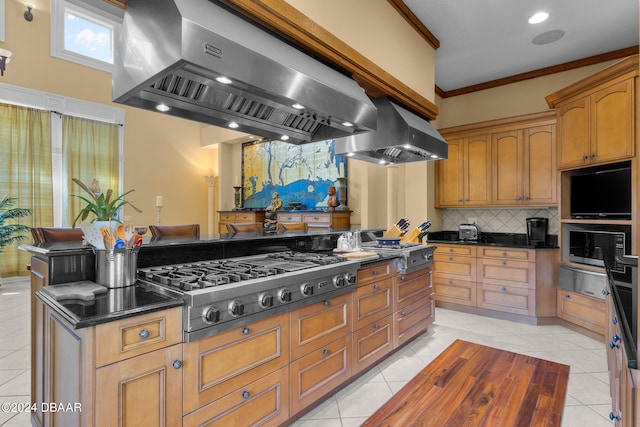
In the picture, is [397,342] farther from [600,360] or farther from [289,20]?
[289,20]

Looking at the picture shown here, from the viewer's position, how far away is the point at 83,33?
630cm

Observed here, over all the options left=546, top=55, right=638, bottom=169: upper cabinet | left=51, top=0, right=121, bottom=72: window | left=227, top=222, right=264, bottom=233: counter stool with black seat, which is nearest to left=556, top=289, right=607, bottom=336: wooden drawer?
left=546, top=55, right=638, bottom=169: upper cabinet

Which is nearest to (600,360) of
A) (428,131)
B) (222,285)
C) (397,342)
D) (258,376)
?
(397,342)

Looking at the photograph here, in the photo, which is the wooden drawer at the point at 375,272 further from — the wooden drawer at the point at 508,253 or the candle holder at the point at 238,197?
the candle holder at the point at 238,197

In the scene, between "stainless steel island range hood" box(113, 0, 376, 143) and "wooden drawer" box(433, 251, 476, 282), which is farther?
"wooden drawer" box(433, 251, 476, 282)

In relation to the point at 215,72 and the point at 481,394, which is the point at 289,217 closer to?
the point at 481,394

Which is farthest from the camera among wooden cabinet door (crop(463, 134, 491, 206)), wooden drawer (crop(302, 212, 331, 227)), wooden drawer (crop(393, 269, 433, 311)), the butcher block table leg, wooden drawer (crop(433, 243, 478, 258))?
wooden drawer (crop(302, 212, 331, 227))

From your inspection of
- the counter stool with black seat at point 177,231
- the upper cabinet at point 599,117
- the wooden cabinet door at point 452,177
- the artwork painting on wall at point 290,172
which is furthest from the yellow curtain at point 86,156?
the upper cabinet at point 599,117

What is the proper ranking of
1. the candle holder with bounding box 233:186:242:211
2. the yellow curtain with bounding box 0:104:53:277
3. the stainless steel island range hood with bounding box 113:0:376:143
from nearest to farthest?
the stainless steel island range hood with bounding box 113:0:376:143 → the yellow curtain with bounding box 0:104:53:277 → the candle holder with bounding box 233:186:242:211

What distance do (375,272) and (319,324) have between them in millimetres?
713

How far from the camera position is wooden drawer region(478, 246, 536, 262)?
3.75 metres

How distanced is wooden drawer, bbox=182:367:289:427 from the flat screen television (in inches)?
138

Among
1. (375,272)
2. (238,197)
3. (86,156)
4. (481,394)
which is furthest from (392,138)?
(86,156)

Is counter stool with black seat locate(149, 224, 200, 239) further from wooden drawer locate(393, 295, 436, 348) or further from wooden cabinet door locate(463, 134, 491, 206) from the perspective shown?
wooden cabinet door locate(463, 134, 491, 206)
